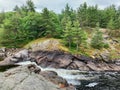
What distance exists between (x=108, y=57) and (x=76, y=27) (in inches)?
601

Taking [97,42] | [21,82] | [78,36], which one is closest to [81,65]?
[78,36]

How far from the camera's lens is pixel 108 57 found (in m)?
82.9

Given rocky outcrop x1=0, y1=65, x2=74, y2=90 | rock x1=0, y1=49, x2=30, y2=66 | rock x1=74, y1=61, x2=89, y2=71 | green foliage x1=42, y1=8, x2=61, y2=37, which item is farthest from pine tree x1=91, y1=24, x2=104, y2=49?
rocky outcrop x1=0, y1=65, x2=74, y2=90

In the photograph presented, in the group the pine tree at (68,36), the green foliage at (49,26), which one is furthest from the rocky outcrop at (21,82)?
the green foliage at (49,26)

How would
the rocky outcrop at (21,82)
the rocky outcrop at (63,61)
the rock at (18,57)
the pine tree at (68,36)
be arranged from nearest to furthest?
1. the rocky outcrop at (21,82)
2. the rocky outcrop at (63,61)
3. the rock at (18,57)
4. the pine tree at (68,36)

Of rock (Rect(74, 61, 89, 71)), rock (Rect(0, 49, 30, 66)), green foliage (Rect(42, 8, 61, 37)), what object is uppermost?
green foliage (Rect(42, 8, 61, 37))

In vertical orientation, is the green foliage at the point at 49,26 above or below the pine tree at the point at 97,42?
above

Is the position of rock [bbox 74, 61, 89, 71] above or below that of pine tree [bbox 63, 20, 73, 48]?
below

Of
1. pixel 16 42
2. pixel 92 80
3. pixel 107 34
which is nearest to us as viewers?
pixel 92 80

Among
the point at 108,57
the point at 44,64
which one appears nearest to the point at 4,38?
the point at 44,64

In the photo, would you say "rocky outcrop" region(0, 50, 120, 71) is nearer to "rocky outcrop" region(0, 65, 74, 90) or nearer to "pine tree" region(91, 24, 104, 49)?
"pine tree" region(91, 24, 104, 49)

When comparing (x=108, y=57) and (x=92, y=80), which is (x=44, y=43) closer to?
(x=108, y=57)

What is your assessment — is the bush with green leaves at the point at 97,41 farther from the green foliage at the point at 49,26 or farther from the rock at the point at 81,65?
the rock at the point at 81,65

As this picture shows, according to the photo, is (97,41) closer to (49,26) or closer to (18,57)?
(49,26)
